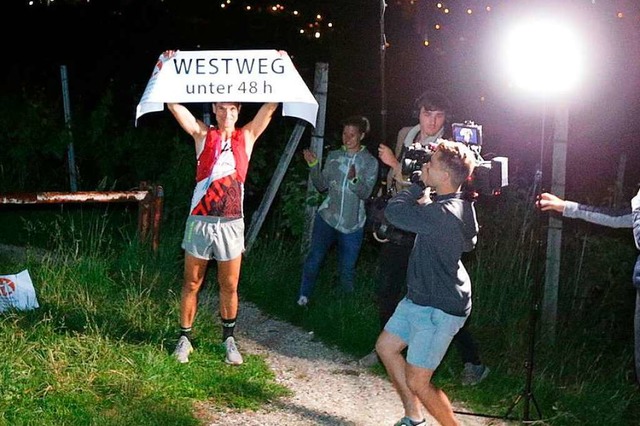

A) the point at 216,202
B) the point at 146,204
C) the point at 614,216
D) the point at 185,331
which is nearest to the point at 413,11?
the point at 146,204

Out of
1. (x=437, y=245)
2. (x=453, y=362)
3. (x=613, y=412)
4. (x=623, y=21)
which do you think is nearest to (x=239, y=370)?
(x=453, y=362)

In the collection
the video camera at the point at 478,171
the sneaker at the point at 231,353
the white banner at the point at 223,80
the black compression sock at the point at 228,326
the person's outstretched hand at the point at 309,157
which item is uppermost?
the white banner at the point at 223,80

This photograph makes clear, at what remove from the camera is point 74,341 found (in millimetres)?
5812

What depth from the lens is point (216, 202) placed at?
19.0 feet

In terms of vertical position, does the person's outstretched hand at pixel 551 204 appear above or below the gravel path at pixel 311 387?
above

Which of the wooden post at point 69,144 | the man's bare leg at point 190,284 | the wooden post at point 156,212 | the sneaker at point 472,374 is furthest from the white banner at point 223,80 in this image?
the wooden post at point 69,144

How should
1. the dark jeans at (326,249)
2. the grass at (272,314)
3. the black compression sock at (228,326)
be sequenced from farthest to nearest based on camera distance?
the dark jeans at (326,249), the black compression sock at (228,326), the grass at (272,314)

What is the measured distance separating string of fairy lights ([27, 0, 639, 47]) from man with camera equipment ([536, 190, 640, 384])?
410 centimetres

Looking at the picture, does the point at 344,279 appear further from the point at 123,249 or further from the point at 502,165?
the point at 502,165

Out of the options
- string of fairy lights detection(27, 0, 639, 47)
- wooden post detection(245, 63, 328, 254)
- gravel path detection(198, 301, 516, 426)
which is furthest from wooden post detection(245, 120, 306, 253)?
string of fairy lights detection(27, 0, 639, 47)

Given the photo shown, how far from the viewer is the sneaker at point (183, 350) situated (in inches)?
232

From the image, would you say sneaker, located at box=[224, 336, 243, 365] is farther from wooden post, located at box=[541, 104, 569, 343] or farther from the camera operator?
wooden post, located at box=[541, 104, 569, 343]

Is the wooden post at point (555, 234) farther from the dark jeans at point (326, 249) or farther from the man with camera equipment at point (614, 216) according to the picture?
the dark jeans at point (326, 249)

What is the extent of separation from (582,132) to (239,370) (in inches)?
224
